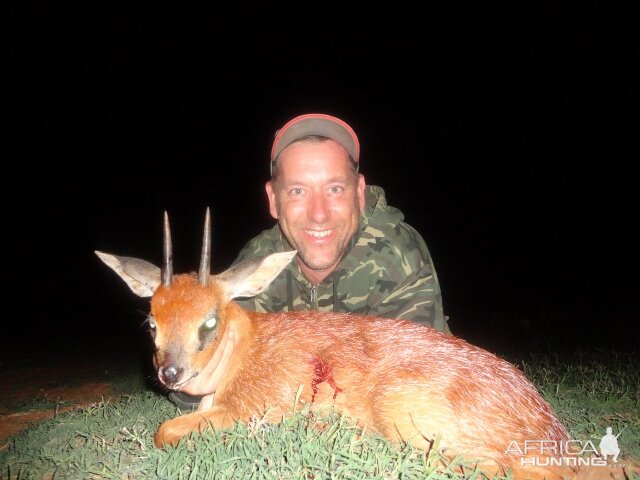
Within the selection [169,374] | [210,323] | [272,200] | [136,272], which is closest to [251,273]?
[210,323]

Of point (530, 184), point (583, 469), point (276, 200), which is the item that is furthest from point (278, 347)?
point (530, 184)

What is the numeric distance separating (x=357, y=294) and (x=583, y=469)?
2.84 meters

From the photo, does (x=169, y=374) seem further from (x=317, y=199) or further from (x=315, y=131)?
(x=315, y=131)

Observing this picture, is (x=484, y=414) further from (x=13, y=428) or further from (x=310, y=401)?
(x=13, y=428)

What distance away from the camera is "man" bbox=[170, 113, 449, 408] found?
5.30 meters

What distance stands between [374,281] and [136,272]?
2.65 metres

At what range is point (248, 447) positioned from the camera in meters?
3.15

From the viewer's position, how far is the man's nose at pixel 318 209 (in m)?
5.16

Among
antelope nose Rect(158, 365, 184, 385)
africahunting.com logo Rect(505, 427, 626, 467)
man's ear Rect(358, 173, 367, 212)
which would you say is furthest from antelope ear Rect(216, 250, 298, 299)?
africahunting.com logo Rect(505, 427, 626, 467)

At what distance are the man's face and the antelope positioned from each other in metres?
1.04

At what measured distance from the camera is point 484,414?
133 inches

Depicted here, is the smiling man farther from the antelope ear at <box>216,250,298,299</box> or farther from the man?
the antelope ear at <box>216,250,298,299</box>

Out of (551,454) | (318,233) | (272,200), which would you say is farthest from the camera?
(272,200)

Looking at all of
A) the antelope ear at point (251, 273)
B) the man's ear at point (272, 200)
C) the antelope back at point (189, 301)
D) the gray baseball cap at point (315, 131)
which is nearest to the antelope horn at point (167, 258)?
the antelope back at point (189, 301)
